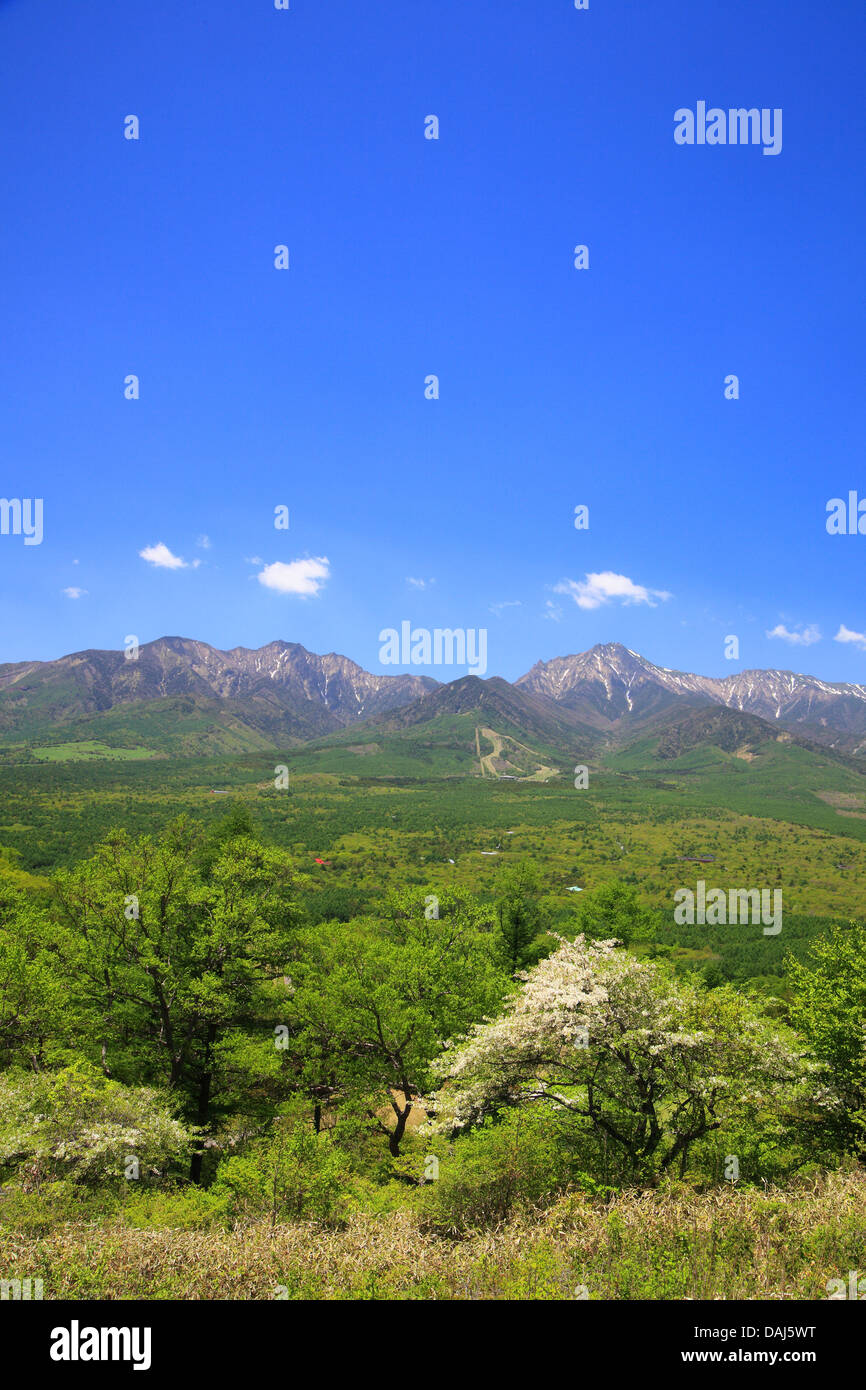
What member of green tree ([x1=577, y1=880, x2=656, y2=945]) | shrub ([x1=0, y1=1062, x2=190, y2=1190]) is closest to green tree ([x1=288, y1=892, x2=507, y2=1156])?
shrub ([x1=0, y1=1062, x2=190, y2=1190])

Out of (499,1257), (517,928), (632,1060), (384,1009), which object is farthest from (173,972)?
(517,928)

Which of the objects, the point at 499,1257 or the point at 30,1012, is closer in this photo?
the point at 499,1257

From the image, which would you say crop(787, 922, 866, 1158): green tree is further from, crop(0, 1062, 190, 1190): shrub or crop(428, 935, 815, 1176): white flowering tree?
crop(0, 1062, 190, 1190): shrub

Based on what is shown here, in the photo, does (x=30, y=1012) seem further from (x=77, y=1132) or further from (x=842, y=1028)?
(x=842, y=1028)

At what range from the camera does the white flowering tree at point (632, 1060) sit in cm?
1430

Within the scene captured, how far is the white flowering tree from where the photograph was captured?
14305 mm

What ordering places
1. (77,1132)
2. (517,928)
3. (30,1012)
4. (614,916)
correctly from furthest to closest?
(614,916) < (517,928) < (30,1012) < (77,1132)

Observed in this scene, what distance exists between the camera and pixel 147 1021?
76.0ft

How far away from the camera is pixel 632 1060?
14766mm
